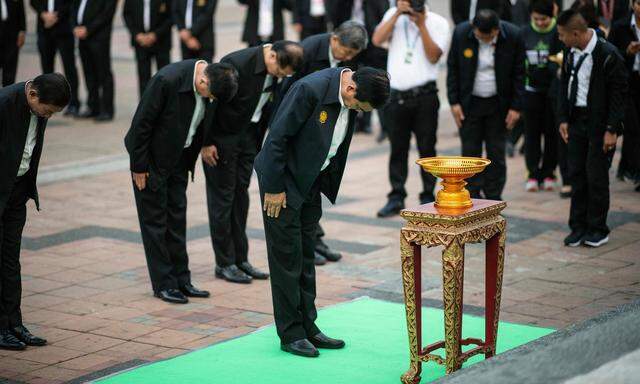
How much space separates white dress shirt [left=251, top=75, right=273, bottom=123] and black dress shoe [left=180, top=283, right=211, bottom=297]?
4.28 ft

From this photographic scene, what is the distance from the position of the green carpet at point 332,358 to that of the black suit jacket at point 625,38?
420 centimetres

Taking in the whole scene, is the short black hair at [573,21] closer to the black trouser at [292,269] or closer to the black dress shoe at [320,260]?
the black dress shoe at [320,260]

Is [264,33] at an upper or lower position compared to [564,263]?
upper

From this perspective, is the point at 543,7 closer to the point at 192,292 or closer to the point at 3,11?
the point at 192,292

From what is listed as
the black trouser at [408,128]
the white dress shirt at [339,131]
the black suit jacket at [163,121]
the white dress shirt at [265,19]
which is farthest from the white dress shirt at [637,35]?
the white dress shirt at [265,19]

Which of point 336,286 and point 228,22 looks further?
point 228,22

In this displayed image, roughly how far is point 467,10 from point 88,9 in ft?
16.1

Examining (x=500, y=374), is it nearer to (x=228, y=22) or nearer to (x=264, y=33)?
(x=264, y=33)

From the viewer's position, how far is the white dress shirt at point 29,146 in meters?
6.47

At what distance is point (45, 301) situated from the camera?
7434mm

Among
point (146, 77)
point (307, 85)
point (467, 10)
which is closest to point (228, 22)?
point (146, 77)

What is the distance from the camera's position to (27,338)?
6.52 m

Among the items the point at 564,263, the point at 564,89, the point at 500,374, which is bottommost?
the point at 564,263

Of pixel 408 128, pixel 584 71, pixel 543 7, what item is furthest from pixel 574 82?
pixel 543 7
